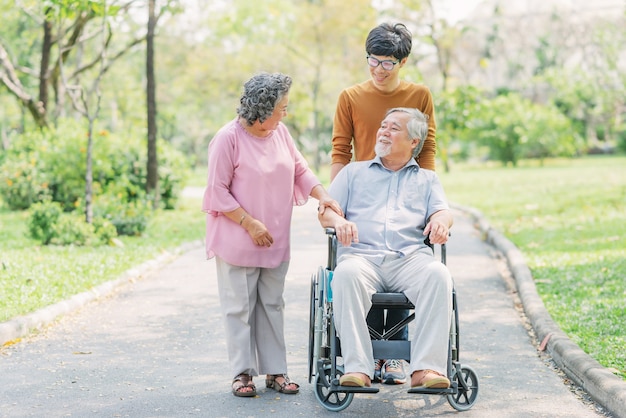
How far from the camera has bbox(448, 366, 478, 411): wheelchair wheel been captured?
184 inches

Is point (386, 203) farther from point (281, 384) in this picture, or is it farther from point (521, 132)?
point (521, 132)

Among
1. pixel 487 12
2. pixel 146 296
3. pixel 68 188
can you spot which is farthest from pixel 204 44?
pixel 146 296

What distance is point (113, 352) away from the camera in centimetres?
621

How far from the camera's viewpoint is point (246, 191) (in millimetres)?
4953

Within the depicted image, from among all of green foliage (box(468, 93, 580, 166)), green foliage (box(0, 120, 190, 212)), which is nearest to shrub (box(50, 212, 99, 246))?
green foliage (box(0, 120, 190, 212))

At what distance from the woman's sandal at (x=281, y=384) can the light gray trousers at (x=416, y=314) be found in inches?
24.9

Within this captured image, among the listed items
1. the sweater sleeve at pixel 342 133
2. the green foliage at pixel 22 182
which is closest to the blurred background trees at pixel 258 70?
the green foliage at pixel 22 182

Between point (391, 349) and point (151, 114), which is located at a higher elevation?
point (151, 114)

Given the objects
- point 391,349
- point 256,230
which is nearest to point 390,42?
point 256,230

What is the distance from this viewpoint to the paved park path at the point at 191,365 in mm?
4805

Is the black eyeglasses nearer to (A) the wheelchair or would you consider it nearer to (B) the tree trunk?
(A) the wheelchair

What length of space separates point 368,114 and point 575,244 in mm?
6559

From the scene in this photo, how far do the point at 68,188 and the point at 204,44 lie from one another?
73.8 feet

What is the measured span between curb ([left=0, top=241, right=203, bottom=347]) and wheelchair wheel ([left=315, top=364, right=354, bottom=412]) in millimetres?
2588
